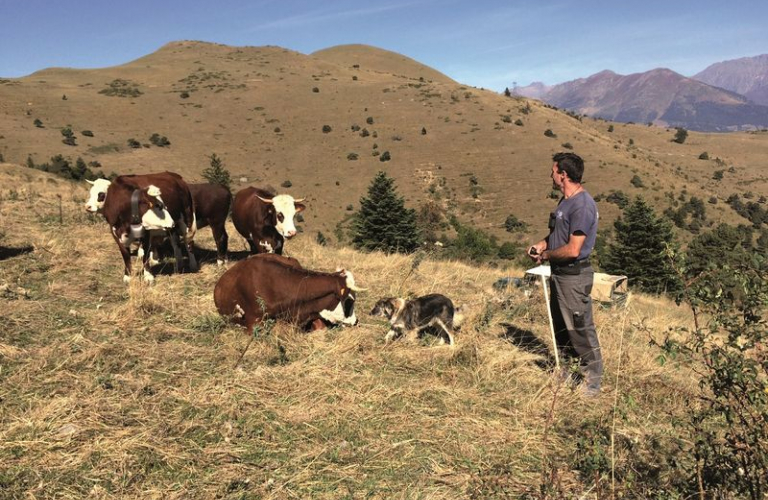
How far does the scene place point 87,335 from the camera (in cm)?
571

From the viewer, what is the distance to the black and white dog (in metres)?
6.45

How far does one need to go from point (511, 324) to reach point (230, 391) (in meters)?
4.74

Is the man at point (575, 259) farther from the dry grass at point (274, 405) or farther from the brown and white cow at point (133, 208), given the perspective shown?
the brown and white cow at point (133, 208)

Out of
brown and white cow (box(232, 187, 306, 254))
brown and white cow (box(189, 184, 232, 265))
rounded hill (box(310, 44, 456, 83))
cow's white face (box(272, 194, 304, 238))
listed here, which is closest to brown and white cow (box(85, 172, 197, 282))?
brown and white cow (box(189, 184, 232, 265))

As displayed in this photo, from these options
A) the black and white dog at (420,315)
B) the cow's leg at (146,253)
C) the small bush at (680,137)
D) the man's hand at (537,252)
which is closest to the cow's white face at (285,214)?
the cow's leg at (146,253)

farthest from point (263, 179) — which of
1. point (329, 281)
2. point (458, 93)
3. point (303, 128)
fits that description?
point (329, 281)

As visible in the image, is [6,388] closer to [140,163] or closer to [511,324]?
[511,324]

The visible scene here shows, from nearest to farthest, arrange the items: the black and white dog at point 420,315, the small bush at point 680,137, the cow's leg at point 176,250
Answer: the black and white dog at point 420,315
the cow's leg at point 176,250
the small bush at point 680,137

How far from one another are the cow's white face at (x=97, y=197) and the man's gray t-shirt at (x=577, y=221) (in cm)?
786

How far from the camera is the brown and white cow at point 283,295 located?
20.5ft

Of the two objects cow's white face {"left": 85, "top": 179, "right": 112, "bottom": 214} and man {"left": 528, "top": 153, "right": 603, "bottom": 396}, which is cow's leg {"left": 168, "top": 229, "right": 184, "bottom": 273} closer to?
cow's white face {"left": 85, "top": 179, "right": 112, "bottom": 214}

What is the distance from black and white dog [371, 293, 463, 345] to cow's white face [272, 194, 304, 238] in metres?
2.97

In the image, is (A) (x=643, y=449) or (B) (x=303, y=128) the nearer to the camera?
(A) (x=643, y=449)

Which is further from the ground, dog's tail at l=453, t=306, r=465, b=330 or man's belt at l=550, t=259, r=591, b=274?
man's belt at l=550, t=259, r=591, b=274
